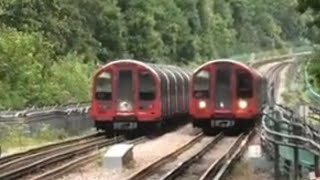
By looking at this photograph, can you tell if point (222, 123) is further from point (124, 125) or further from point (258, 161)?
point (258, 161)

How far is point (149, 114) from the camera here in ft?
112

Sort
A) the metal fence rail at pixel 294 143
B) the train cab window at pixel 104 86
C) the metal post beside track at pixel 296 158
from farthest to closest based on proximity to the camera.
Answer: the train cab window at pixel 104 86, the metal post beside track at pixel 296 158, the metal fence rail at pixel 294 143

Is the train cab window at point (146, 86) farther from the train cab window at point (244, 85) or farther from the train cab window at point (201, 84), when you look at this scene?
the train cab window at point (244, 85)

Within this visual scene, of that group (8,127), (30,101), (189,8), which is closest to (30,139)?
(8,127)

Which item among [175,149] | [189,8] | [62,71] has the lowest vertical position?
[175,149]

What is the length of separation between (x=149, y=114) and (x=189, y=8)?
195 feet

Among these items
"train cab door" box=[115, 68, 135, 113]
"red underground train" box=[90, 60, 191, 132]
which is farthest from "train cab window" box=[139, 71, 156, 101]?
"train cab door" box=[115, 68, 135, 113]

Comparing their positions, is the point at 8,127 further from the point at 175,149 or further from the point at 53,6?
the point at 53,6

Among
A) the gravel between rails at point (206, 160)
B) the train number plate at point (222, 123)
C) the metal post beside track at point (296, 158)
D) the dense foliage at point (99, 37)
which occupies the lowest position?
the gravel between rails at point (206, 160)

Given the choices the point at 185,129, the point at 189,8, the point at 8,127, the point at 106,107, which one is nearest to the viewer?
the point at 8,127

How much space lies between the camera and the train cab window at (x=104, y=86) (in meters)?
34.0

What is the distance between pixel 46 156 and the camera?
25688 millimetres

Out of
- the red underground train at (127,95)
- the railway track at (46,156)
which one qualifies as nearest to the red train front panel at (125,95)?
the red underground train at (127,95)

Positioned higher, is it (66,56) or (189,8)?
(189,8)
